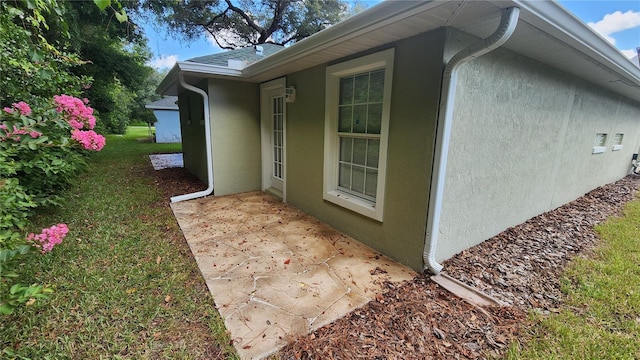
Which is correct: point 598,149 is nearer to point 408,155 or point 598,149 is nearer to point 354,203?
point 408,155

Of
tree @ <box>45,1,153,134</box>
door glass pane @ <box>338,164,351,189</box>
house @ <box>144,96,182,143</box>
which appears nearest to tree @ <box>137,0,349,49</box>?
tree @ <box>45,1,153,134</box>

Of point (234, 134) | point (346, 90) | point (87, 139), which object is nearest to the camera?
point (87, 139)

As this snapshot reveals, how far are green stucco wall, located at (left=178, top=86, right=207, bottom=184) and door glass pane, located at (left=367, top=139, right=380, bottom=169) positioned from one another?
4396 millimetres

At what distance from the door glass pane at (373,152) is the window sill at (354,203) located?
0.54 meters

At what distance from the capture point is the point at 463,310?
2.39 metres

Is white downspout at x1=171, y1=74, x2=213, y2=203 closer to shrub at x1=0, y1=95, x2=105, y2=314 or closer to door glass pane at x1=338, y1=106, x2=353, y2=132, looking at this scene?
shrub at x1=0, y1=95, x2=105, y2=314

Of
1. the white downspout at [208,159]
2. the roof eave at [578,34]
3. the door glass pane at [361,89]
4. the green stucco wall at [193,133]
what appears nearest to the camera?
the roof eave at [578,34]

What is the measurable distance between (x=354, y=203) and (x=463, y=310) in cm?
180

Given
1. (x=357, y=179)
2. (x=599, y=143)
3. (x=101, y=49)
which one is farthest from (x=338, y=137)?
(x=101, y=49)

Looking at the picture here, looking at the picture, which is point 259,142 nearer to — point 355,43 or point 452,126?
point 355,43

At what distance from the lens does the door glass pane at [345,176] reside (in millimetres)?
4092

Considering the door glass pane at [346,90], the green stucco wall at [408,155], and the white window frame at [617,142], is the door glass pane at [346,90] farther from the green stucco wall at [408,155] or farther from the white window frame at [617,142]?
the white window frame at [617,142]

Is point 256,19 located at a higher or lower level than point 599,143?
higher

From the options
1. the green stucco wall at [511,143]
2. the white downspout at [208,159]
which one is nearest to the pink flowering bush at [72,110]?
the white downspout at [208,159]
